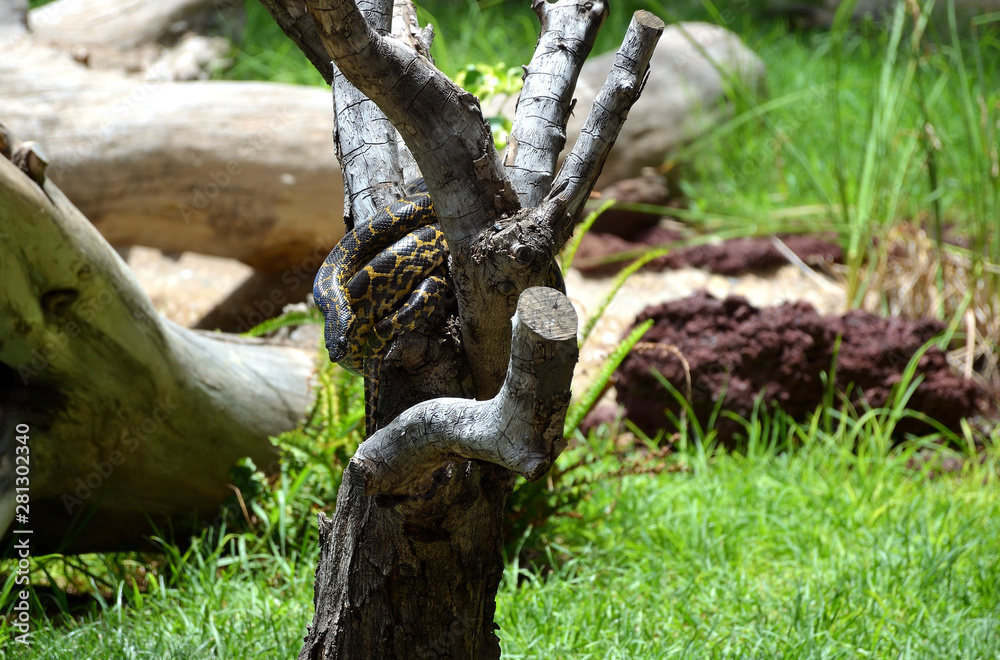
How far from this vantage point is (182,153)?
5695 millimetres

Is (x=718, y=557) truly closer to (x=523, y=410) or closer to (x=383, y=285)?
(x=383, y=285)

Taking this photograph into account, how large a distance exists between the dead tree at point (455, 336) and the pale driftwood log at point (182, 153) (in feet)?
11.9

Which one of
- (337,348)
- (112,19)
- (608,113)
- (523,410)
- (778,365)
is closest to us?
(523,410)

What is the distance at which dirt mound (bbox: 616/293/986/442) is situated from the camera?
16.5 feet

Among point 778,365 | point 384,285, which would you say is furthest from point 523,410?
point 778,365

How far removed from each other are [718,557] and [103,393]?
2872 millimetres

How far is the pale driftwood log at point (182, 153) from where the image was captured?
5.57 m

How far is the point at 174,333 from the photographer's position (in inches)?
141

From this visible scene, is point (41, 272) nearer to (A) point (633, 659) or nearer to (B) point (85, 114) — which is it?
(A) point (633, 659)

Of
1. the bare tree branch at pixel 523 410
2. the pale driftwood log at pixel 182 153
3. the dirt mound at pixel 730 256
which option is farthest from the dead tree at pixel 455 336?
the dirt mound at pixel 730 256

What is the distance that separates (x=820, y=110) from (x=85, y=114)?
699 centimetres

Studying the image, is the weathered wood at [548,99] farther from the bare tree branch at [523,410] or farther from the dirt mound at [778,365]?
the dirt mound at [778,365]

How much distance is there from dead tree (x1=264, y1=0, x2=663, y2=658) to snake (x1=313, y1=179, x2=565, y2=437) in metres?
0.07

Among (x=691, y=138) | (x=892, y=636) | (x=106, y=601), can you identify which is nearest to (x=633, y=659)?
(x=892, y=636)
